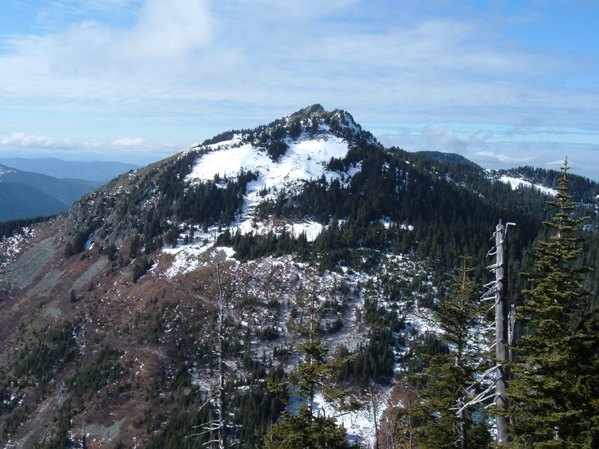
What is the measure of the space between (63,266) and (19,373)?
150 ft

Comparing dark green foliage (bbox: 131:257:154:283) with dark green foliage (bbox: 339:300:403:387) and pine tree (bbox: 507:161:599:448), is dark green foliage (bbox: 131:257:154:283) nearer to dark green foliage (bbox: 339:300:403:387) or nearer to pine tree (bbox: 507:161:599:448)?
dark green foliage (bbox: 339:300:403:387)

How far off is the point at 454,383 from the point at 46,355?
106 m

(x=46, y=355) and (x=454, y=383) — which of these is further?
(x=46, y=355)

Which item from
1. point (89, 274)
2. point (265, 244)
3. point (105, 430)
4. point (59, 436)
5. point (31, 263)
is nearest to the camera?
point (59, 436)

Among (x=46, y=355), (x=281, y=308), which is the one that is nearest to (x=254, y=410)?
(x=281, y=308)

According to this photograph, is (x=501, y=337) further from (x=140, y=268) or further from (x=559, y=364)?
(x=140, y=268)

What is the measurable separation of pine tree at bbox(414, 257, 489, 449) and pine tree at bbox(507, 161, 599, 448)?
3.06 m

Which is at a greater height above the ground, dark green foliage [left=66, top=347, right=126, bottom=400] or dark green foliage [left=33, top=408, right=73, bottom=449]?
dark green foliage [left=66, top=347, right=126, bottom=400]

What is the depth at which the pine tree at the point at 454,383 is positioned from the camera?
19.5 meters

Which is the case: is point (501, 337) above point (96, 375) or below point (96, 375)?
above

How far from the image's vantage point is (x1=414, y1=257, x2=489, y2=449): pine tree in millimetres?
19453

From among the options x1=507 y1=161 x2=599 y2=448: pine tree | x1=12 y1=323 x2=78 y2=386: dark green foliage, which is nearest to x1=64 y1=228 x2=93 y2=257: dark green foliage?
x1=12 y1=323 x2=78 y2=386: dark green foliage

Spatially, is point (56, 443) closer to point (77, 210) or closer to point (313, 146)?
point (77, 210)

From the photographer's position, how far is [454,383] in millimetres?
19625
